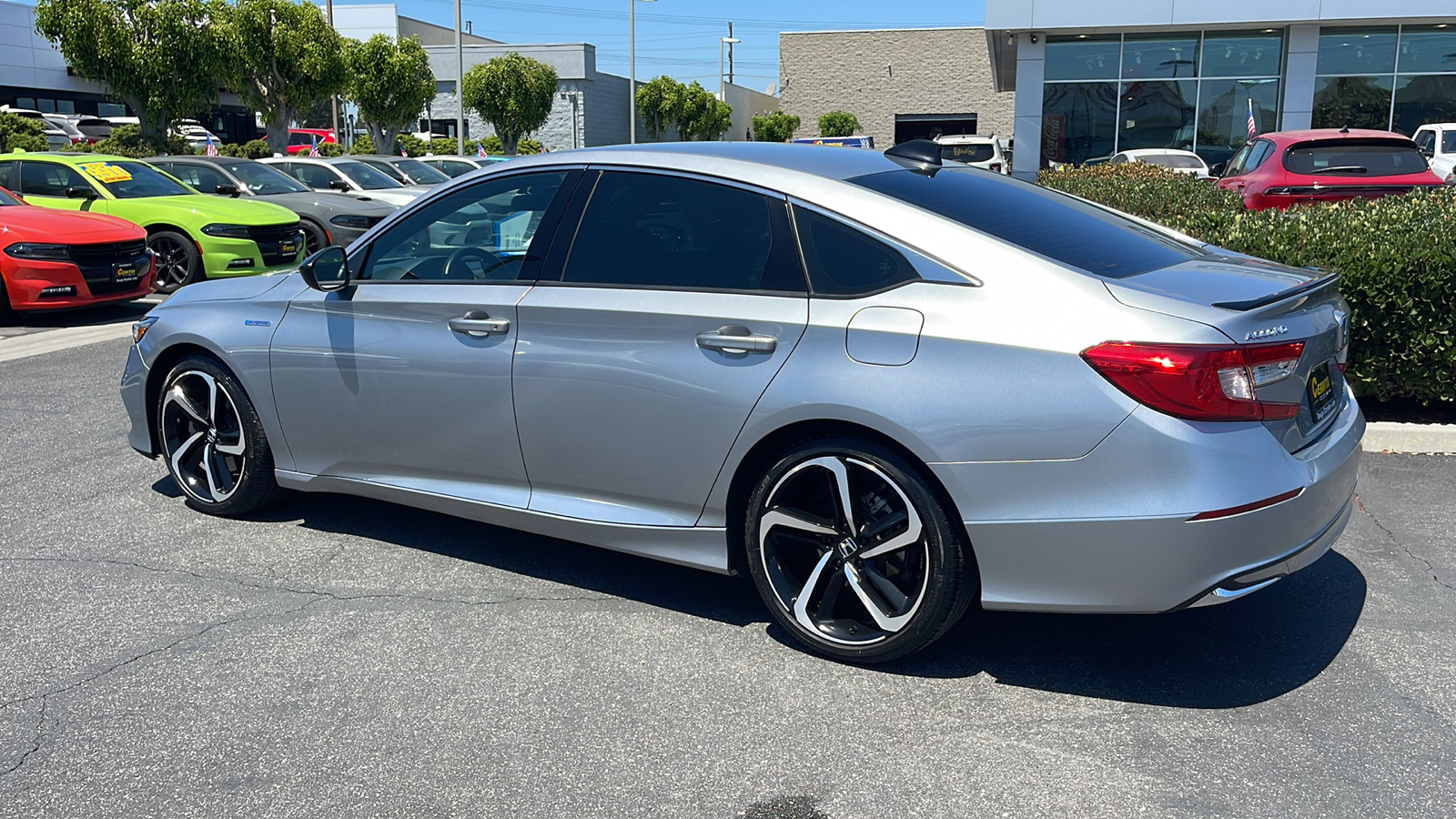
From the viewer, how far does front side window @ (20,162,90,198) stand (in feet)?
44.8

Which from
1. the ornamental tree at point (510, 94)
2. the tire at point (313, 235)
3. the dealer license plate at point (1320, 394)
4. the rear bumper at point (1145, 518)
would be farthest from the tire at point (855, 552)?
the ornamental tree at point (510, 94)

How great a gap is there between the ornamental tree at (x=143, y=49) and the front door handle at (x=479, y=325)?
962 inches

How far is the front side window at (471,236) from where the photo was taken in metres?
4.45

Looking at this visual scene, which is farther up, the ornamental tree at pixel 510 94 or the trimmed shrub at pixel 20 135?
the ornamental tree at pixel 510 94

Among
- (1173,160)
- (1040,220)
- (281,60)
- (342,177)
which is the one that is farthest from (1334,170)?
(281,60)

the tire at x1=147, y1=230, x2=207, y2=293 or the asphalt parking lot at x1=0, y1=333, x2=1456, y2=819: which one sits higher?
the tire at x1=147, y1=230, x2=207, y2=293

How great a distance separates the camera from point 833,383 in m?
3.58

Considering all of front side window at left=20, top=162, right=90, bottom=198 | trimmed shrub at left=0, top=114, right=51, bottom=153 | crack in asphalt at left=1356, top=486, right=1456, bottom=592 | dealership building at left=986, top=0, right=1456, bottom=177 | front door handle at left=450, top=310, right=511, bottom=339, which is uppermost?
dealership building at left=986, top=0, right=1456, bottom=177

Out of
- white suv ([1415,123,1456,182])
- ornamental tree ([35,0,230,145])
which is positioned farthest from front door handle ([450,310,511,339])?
ornamental tree ([35,0,230,145])

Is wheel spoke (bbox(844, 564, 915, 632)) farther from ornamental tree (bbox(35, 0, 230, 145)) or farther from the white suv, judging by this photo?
ornamental tree (bbox(35, 0, 230, 145))

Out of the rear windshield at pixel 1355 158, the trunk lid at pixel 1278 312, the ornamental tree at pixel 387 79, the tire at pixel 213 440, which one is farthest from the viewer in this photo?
the ornamental tree at pixel 387 79

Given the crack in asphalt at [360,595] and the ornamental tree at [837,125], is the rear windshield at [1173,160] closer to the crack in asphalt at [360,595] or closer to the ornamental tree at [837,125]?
the crack in asphalt at [360,595]

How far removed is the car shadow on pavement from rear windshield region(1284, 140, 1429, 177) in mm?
8315

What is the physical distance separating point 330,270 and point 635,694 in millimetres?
2221
